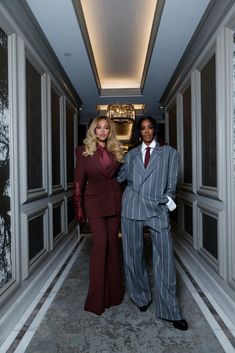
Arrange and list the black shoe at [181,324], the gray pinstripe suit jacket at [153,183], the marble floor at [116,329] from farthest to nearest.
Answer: the gray pinstripe suit jacket at [153,183], the black shoe at [181,324], the marble floor at [116,329]

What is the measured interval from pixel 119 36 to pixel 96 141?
194cm

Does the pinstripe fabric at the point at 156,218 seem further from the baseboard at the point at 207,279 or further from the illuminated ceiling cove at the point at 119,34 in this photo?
the illuminated ceiling cove at the point at 119,34

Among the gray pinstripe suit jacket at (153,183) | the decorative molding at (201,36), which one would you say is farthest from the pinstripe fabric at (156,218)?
the decorative molding at (201,36)

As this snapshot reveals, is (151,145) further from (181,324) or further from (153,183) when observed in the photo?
(181,324)

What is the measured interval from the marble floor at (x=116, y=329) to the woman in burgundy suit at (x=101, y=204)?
0.57 feet

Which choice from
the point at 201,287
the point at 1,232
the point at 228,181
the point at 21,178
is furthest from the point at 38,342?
the point at 228,181

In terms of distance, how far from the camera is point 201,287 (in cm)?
280

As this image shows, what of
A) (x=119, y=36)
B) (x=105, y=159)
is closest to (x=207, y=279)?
(x=105, y=159)

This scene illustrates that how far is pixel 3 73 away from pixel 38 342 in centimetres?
183

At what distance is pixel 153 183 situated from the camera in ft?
7.16

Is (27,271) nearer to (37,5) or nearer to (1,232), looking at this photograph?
(1,232)

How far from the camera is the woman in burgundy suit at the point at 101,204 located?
7.77 ft

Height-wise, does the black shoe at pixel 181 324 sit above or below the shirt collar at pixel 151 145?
below

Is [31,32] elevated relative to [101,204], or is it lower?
elevated
